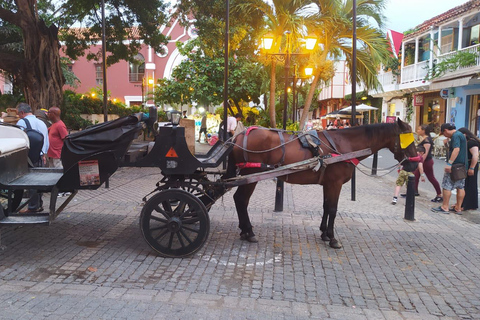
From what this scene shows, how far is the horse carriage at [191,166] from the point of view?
4949mm

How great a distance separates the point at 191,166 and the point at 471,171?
564 cm

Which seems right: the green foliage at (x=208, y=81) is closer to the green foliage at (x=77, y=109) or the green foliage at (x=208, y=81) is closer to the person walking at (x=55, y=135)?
the green foliage at (x=77, y=109)

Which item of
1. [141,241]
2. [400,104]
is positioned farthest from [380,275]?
[400,104]

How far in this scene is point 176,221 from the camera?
4.95 meters

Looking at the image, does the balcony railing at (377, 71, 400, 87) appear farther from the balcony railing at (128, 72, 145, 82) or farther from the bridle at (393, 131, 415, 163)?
the bridle at (393, 131, 415, 163)

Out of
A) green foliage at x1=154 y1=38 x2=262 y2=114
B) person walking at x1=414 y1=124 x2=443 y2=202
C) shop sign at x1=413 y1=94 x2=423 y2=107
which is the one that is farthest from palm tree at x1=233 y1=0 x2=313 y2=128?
shop sign at x1=413 y1=94 x2=423 y2=107

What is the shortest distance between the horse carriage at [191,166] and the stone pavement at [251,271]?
0.41m

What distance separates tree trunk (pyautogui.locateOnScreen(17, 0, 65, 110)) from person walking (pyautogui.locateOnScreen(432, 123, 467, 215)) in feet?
35.8

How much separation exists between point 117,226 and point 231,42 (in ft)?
32.5

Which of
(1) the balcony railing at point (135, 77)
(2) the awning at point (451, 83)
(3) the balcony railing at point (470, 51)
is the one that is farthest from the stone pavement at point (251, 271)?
(1) the balcony railing at point (135, 77)

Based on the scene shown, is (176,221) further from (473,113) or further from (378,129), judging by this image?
(473,113)

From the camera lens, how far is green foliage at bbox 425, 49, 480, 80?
19734 mm

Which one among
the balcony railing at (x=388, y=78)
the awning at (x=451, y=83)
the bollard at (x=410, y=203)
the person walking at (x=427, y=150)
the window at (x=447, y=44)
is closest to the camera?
the bollard at (x=410, y=203)

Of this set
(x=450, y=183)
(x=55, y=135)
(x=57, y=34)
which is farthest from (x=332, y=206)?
(x=57, y=34)
